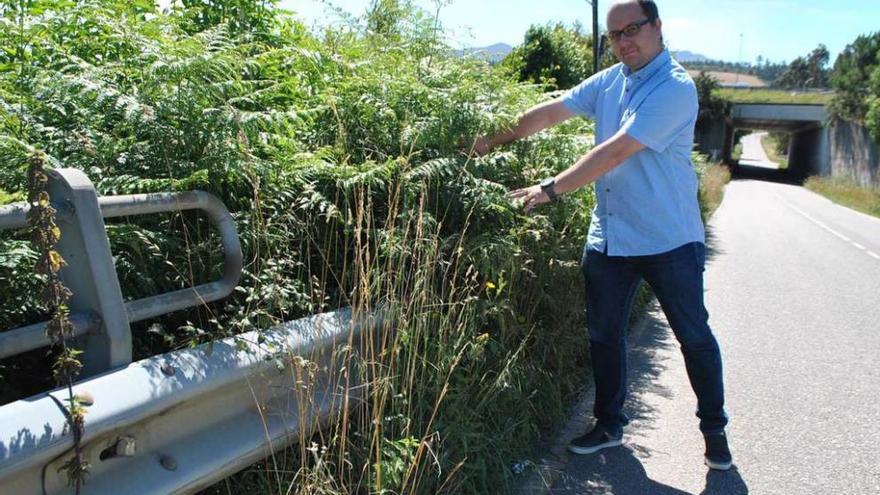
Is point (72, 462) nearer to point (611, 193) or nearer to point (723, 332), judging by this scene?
point (611, 193)

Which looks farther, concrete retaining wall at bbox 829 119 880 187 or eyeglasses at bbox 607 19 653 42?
concrete retaining wall at bbox 829 119 880 187

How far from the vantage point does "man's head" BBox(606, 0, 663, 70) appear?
3572mm

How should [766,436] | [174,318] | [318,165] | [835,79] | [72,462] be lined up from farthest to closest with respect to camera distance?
[835,79] → [766,436] → [318,165] → [174,318] → [72,462]

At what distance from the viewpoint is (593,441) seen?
13.0ft

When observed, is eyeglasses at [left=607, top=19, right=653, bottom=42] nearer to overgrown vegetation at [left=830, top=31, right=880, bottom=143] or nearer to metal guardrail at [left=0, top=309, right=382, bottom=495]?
metal guardrail at [left=0, top=309, right=382, bottom=495]

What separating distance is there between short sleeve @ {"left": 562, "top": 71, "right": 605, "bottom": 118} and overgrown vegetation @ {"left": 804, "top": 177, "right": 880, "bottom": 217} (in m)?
28.3

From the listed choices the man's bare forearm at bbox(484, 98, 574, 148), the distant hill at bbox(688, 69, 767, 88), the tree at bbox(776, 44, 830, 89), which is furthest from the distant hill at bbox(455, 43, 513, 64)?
the tree at bbox(776, 44, 830, 89)

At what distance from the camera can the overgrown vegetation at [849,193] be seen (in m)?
31.1

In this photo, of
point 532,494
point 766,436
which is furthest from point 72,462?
point 766,436

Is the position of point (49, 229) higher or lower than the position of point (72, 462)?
higher

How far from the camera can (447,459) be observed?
123 inches

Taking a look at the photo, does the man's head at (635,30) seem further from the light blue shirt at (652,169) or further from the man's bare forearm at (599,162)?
the man's bare forearm at (599,162)

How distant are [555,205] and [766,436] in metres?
1.89

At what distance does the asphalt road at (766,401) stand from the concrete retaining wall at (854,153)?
3676cm
